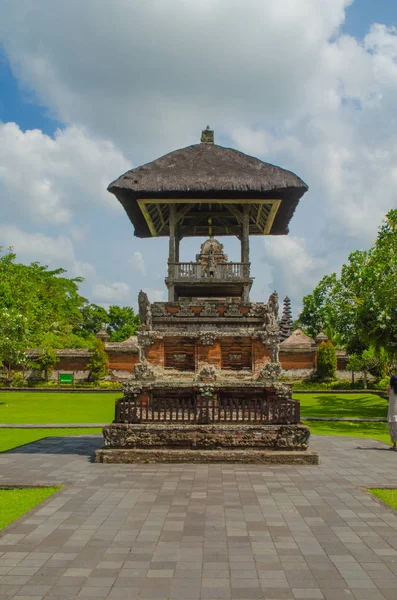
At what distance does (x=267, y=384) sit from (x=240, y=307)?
83.5 inches

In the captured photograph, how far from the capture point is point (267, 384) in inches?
427

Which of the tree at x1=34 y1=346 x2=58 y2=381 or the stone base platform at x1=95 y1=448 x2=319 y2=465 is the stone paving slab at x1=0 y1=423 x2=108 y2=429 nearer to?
the stone base platform at x1=95 y1=448 x2=319 y2=465

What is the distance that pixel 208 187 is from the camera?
453 inches

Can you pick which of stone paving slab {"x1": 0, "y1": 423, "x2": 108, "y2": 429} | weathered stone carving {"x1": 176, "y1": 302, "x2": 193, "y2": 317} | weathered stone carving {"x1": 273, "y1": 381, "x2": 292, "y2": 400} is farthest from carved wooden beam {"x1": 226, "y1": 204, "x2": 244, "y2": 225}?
stone paving slab {"x1": 0, "y1": 423, "x2": 108, "y2": 429}

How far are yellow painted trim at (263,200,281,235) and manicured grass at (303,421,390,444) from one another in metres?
5.99

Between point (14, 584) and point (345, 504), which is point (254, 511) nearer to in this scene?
point (345, 504)

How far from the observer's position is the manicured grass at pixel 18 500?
6127mm

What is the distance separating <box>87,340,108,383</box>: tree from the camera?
32375 mm

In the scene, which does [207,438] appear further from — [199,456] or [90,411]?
[90,411]

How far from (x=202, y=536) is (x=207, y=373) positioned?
6224mm

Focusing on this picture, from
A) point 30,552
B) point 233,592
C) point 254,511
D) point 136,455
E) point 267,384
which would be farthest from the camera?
point 267,384

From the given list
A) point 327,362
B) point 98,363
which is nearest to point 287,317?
point 327,362

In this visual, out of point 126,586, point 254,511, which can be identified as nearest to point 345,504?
point 254,511

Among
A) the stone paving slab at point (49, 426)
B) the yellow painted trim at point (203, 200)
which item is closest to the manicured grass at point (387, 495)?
the yellow painted trim at point (203, 200)
